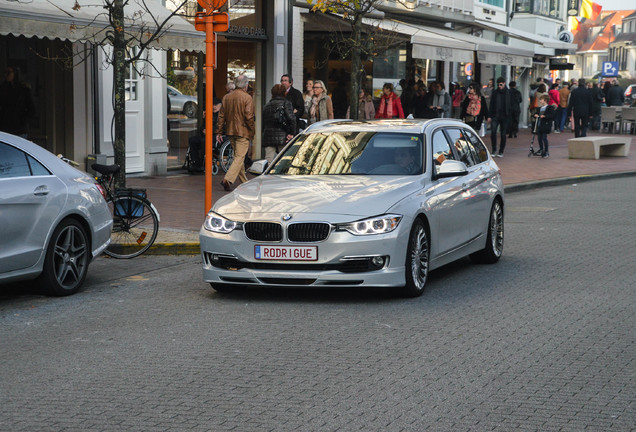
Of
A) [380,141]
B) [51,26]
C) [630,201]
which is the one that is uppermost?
[51,26]

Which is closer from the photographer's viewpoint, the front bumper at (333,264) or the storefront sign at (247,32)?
the front bumper at (333,264)

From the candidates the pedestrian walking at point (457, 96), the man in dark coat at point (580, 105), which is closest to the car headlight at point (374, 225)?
the pedestrian walking at point (457, 96)

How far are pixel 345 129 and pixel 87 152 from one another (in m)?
9.47

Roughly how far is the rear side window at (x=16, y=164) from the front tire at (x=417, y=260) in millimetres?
3072

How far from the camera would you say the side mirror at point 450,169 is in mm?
9133

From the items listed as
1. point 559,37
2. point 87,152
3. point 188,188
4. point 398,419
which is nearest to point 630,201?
point 188,188

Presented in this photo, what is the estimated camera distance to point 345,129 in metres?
9.95

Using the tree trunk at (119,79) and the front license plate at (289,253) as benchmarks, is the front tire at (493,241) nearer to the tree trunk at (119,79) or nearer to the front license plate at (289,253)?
the front license plate at (289,253)

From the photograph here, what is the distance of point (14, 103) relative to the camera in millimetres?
17703

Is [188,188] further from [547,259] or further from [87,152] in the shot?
[547,259]

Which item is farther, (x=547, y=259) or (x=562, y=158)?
(x=562, y=158)

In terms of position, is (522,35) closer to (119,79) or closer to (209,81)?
(119,79)

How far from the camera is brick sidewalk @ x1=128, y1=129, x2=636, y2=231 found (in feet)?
46.0

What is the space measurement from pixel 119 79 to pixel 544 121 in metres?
16.8
